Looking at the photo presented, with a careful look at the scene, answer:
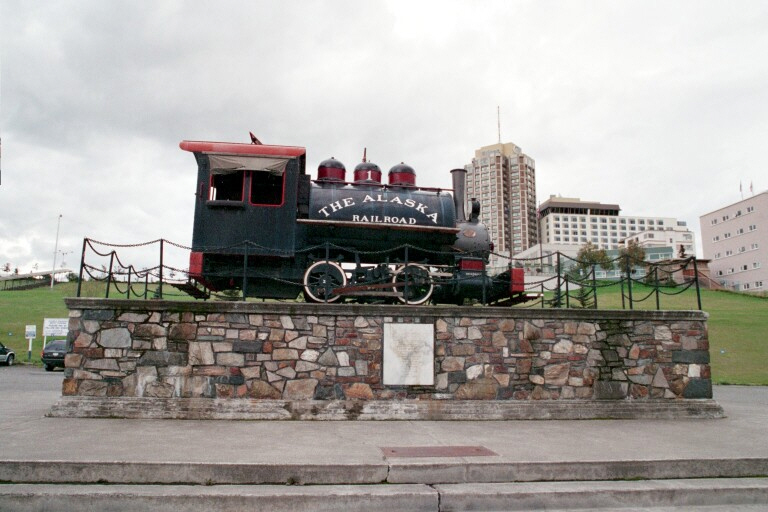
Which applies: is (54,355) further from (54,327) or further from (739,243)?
(739,243)

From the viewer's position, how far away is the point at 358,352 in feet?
27.9

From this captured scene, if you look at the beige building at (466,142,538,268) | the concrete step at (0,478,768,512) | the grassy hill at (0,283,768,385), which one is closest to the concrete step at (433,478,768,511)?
the concrete step at (0,478,768,512)

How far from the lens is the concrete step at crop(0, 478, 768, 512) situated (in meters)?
4.61

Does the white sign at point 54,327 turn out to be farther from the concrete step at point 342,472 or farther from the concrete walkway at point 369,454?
the concrete step at point 342,472

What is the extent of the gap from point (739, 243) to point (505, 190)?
218 ft

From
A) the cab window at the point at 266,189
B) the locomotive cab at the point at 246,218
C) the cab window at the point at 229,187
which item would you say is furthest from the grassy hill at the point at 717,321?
the cab window at the point at 266,189

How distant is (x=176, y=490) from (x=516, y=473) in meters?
3.33

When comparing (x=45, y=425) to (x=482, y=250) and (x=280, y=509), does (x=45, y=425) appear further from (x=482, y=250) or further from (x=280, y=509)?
(x=482, y=250)

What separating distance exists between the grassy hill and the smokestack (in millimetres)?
6701

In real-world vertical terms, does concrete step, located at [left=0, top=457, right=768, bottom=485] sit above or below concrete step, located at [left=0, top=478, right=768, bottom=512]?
above

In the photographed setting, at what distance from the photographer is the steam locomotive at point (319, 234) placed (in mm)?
9883

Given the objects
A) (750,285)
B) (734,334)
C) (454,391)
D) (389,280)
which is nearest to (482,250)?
(389,280)

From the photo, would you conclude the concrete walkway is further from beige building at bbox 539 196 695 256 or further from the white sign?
beige building at bbox 539 196 695 256

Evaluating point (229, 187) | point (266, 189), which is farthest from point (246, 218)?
point (229, 187)
